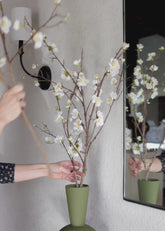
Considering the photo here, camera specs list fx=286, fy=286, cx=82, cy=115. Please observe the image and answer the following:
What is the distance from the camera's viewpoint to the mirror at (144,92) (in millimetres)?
1033

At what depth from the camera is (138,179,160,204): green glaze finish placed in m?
1.04

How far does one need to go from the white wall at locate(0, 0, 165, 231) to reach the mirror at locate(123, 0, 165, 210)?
0.15 ft

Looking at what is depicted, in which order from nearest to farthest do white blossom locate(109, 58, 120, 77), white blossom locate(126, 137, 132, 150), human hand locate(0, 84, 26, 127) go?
human hand locate(0, 84, 26, 127) → white blossom locate(109, 58, 120, 77) → white blossom locate(126, 137, 132, 150)

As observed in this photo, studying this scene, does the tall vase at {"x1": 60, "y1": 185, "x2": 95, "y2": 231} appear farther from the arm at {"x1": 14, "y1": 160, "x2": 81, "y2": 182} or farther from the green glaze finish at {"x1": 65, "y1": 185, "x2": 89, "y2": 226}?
the arm at {"x1": 14, "y1": 160, "x2": 81, "y2": 182}

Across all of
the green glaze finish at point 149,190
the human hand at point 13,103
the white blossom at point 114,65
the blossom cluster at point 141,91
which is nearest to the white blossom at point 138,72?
the blossom cluster at point 141,91

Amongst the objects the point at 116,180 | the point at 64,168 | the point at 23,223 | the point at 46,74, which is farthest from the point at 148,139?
the point at 23,223

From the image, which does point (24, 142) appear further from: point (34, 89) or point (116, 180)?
point (116, 180)

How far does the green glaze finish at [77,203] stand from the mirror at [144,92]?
0.60ft

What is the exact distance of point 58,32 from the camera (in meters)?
1.53

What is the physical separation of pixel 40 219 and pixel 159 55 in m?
1.14

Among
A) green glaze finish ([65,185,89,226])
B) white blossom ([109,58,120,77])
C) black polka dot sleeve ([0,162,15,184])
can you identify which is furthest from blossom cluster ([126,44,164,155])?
black polka dot sleeve ([0,162,15,184])

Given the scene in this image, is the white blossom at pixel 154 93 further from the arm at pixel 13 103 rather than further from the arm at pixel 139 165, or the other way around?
the arm at pixel 13 103

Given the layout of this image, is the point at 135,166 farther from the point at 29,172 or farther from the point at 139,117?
the point at 29,172

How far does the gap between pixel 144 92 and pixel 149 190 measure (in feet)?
1.20
